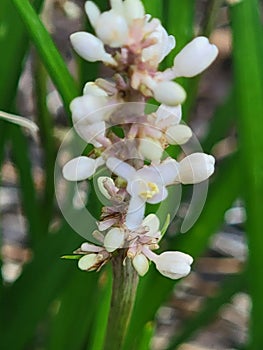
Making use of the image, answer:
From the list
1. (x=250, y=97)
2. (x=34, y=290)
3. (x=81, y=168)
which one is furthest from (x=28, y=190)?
(x=81, y=168)

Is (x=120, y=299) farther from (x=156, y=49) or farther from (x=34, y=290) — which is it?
(x=34, y=290)

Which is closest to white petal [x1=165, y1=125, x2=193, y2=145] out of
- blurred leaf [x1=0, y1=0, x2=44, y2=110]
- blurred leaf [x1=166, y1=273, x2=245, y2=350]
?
blurred leaf [x1=0, y1=0, x2=44, y2=110]

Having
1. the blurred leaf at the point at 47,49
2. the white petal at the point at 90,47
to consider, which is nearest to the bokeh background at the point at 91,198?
the blurred leaf at the point at 47,49

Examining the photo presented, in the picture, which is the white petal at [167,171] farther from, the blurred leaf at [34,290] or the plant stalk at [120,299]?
the blurred leaf at [34,290]

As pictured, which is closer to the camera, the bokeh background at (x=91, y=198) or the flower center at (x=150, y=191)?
the flower center at (x=150, y=191)

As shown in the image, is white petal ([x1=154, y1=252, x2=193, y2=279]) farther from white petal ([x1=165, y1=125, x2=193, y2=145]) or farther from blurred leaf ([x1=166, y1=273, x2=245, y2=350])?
blurred leaf ([x1=166, y1=273, x2=245, y2=350])

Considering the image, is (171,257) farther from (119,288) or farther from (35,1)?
(35,1)

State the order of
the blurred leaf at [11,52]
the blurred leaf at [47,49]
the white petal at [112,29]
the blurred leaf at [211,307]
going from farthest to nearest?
the blurred leaf at [211,307]
the blurred leaf at [11,52]
the blurred leaf at [47,49]
the white petal at [112,29]
